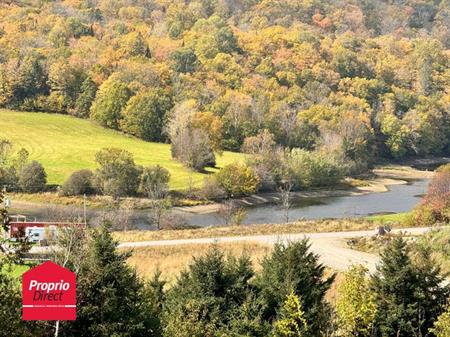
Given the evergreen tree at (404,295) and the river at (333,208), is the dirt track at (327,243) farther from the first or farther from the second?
the river at (333,208)

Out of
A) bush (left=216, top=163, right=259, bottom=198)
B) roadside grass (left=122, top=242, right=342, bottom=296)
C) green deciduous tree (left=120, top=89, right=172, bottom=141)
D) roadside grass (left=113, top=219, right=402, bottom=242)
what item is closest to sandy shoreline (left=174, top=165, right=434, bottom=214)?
bush (left=216, top=163, right=259, bottom=198)

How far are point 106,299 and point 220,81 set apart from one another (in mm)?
105328

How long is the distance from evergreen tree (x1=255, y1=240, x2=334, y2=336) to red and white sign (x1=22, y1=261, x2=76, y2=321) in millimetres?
10943

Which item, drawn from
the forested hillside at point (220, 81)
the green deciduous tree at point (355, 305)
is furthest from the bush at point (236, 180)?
the green deciduous tree at point (355, 305)

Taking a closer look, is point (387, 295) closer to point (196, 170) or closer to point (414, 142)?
point (196, 170)

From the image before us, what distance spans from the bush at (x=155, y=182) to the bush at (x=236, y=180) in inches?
261

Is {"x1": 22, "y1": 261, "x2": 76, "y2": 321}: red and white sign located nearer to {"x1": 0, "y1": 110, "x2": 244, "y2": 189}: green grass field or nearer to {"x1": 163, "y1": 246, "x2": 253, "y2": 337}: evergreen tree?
{"x1": 163, "y1": 246, "x2": 253, "y2": 337}: evergreen tree

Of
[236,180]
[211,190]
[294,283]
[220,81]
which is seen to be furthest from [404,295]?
[220,81]

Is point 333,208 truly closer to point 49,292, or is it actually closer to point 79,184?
point 79,184

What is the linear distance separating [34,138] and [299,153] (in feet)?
115

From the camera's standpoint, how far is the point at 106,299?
56.0ft

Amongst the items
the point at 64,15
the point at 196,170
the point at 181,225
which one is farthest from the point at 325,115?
the point at 64,15

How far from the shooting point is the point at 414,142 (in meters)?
116

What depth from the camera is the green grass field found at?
253 ft
